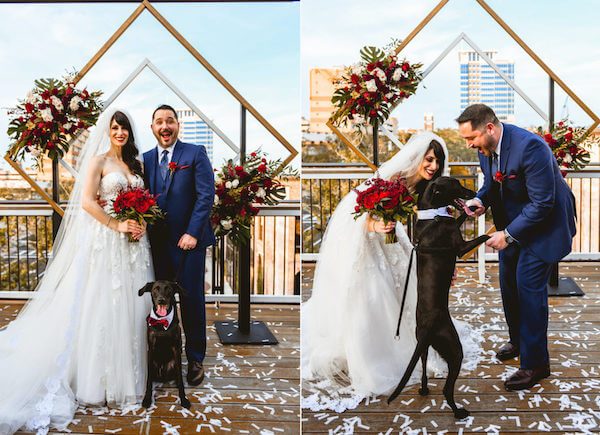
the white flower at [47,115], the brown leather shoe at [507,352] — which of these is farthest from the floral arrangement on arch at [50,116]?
the brown leather shoe at [507,352]

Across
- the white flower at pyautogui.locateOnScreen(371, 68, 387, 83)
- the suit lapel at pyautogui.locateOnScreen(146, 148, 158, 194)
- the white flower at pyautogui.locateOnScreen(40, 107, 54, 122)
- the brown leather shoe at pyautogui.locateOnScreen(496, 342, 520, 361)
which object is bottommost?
the brown leather shoe at pyautogui.locateOnScreen(496, 342, 520, 361)

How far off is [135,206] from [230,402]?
1096mm

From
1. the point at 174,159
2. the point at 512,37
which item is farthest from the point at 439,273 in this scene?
the point at 512,37

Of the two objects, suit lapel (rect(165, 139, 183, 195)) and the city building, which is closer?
suit lapel (rect(165, 139, 183, 195))

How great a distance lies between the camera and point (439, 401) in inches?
91.4

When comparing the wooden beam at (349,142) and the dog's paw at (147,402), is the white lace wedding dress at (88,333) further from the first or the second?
the wooden beam at (349,142)

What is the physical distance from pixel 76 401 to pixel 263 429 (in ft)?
3.08

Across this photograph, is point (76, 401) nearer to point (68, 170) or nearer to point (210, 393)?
point (210, 393)

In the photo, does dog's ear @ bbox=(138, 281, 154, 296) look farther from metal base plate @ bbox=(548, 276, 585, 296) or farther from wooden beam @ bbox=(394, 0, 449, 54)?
metal base plate @ bbox=(548, 276, 585, 296)

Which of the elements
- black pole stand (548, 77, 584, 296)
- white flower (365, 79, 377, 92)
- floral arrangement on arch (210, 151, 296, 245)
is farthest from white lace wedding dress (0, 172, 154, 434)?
black pole stand (548, 77, 584, 296)

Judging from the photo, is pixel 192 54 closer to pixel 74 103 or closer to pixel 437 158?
pixel 74 103

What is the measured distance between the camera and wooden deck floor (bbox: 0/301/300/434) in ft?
7.20

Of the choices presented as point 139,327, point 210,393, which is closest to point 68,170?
point 139,327

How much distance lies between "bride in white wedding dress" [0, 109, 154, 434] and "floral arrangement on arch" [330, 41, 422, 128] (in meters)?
1.76
